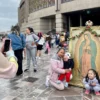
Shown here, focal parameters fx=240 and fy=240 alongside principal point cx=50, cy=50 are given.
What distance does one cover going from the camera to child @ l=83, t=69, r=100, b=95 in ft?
18.6

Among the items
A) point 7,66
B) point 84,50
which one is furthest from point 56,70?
point 7,66

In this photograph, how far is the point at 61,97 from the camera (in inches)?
220

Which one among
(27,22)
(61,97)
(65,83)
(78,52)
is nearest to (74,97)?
(61,97)

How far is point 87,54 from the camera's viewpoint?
20.3 feet

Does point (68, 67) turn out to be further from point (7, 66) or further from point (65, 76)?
point (7, 66)

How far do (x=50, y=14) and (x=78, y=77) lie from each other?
1078 inches

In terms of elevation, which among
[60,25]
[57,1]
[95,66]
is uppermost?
[57,1]

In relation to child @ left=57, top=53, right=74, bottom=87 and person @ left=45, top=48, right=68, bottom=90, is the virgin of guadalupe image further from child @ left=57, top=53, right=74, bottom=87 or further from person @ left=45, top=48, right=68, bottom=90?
person @ left=45, top=48, right=68, bottom=90

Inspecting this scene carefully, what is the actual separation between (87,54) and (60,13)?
26.1 metres

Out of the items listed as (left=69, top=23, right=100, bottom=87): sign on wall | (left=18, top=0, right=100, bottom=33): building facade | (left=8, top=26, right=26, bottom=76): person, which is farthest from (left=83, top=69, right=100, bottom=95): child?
(left=18, top=0, right=100, bottom=33): building facade

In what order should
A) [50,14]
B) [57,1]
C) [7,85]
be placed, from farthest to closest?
[50,14] → [57,1] → [7,85]

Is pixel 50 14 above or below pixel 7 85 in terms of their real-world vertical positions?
above

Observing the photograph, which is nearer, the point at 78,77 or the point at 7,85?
the point at 78,77

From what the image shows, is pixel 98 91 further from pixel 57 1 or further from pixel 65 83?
pixel 57 1
